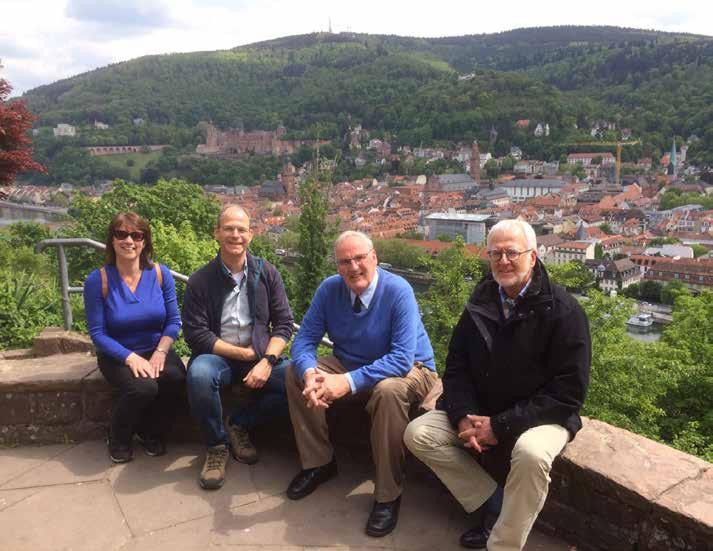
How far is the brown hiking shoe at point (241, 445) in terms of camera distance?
6.93ft

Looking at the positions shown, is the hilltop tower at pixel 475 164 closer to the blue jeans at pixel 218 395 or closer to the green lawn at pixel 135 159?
the green lawn at pixel 135 159

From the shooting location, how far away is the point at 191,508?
6.08 feet

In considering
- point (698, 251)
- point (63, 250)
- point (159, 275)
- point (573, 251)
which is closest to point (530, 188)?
point (698, 251)

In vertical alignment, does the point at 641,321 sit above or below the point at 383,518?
below

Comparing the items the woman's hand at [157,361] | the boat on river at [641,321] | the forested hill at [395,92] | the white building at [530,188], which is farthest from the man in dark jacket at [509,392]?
the forested hill at [395,92]

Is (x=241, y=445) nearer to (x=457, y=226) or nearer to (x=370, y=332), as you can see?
(x=370, y=332)

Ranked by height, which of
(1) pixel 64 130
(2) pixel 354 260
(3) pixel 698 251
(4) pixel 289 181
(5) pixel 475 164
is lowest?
(3) pixel 698 251

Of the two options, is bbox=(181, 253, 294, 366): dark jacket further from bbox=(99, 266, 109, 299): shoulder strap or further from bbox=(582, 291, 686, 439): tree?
bbox=(582, 291, 686, 439): tree

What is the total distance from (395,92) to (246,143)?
80.0ft

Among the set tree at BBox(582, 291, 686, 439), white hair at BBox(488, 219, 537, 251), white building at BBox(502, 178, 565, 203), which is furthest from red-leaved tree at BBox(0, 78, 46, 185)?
white building at BBox(502, 178, 565, 203)

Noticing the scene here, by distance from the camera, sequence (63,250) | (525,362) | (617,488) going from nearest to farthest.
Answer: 1. (617,488)
2. (525,362)
3. (63,250)

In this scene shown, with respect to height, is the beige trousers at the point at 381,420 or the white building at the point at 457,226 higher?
the beige trousers at the point at 381,420

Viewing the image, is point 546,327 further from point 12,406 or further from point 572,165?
point 572,165

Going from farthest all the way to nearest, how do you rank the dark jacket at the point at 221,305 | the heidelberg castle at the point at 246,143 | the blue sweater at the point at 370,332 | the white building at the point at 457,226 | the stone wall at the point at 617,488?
the heidelberg castle at the point at 246,143
the white building at the point at 457,226
the dark jacket at the point at 221,305
the blue sweater at the point at 370,332
the stone wall at the point at 617,488
